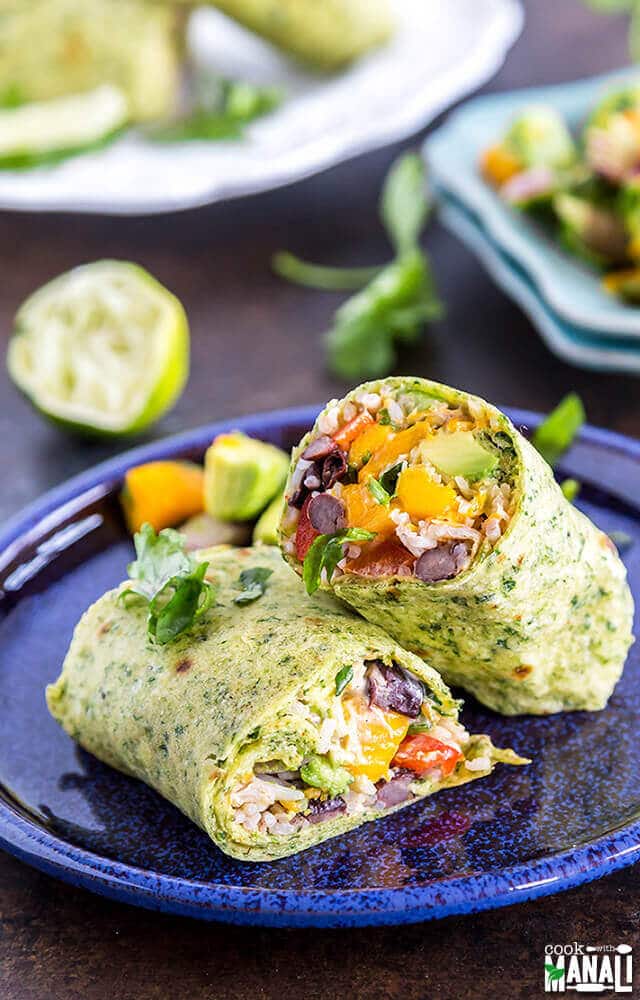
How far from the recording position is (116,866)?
2822 millimetres

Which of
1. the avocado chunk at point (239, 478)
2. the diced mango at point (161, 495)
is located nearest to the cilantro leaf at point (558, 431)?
the avocado chunk at point (239, 478)

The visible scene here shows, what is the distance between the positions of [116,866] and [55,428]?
268cm

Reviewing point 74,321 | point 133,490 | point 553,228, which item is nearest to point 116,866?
point 133,490

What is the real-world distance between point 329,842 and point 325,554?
0.65 meters

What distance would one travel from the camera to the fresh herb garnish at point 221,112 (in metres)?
6.32

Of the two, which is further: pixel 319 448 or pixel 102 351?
pixel 102 351

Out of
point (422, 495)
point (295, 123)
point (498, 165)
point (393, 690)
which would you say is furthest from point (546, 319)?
point (393, 690)

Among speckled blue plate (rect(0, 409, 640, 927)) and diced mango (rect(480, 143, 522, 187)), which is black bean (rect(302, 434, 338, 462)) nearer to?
speckled blue plate (rect(0, 409, 640, 927))

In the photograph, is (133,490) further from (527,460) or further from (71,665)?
(527,460)

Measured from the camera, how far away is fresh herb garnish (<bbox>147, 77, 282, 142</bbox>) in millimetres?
6320

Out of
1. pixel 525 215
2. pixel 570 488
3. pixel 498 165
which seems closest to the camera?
pixel 570 488

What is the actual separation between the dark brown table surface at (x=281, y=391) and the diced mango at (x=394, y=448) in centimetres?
100

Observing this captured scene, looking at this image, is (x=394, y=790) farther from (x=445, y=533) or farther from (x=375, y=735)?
(x=445, y=533)

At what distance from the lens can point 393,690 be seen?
3064 mm
